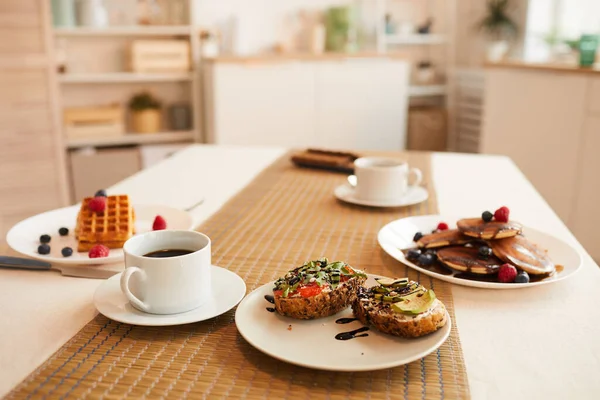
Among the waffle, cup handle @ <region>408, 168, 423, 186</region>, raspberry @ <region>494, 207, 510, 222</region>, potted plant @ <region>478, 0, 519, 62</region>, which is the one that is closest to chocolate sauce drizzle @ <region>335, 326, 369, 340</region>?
raspberry @ <region>494, 207, 510, 222</region>

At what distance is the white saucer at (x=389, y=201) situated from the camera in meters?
1.31

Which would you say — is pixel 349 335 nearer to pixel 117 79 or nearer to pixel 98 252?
pixel 98 252

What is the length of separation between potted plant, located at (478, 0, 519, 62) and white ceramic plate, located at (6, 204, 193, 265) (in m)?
3.74

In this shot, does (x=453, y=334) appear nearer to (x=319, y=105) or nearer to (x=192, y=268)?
(x=192, y=268)

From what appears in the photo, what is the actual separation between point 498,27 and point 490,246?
4.12 m

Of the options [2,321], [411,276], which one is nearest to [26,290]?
[2,321]

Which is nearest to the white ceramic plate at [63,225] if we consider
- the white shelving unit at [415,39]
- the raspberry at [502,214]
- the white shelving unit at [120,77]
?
the raspberry at [502,214]

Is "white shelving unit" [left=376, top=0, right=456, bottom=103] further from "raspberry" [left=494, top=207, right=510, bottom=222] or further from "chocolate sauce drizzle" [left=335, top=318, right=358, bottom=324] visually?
"chocolate sauce drizzle" [left=335, top=318, right=358, bottom=324]

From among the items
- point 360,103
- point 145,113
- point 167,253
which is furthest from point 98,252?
point 360,103

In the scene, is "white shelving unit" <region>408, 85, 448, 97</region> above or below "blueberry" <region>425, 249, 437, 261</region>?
above

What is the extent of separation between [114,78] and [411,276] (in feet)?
10.6

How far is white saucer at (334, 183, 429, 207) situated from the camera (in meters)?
1.31

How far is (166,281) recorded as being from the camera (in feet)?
2.40

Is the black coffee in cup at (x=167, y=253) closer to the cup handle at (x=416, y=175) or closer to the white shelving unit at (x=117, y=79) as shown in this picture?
the cup handle at (x=416, y=175)
